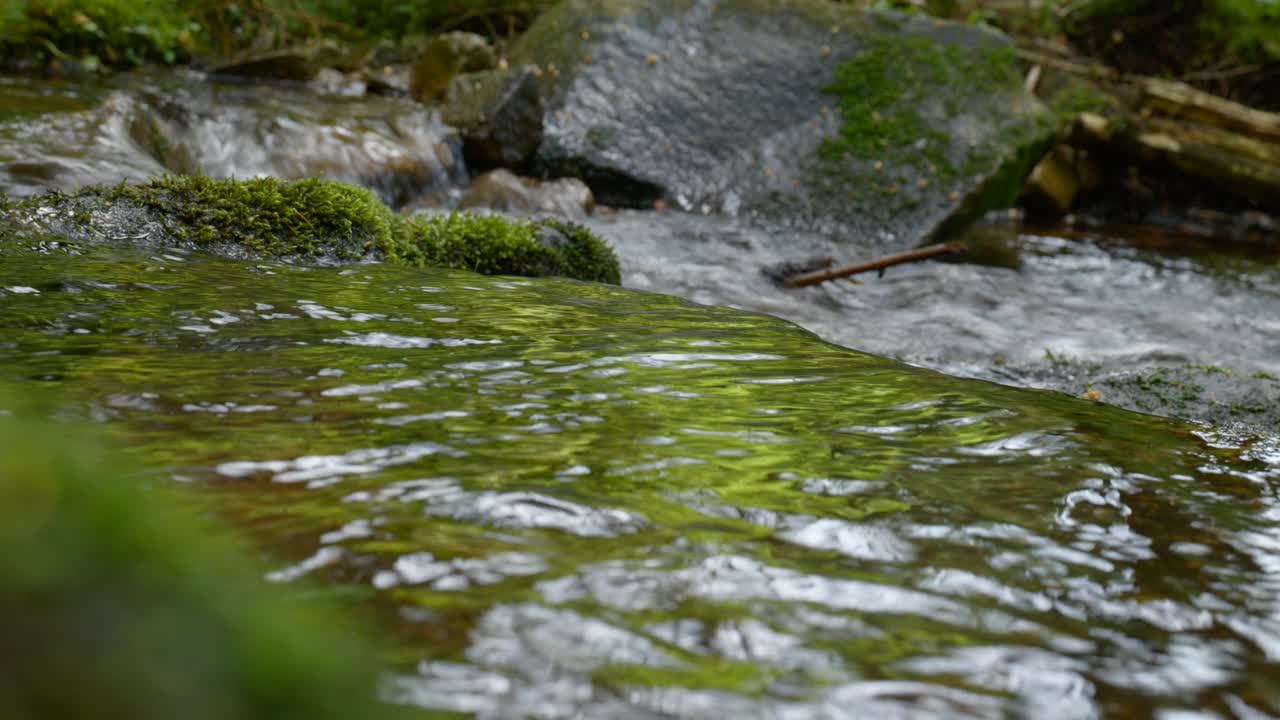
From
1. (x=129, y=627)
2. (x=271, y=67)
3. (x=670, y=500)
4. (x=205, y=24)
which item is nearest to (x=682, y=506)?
(x=670, y=500)

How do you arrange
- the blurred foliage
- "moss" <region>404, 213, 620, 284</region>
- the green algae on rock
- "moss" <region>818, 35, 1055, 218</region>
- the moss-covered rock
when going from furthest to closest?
the blurred foliage, "moss" <region>818, 35, 1055, 218</region>, "moss" <region>404, 213, 620, 284</region>, the green algae on rock, the moss-covered rock

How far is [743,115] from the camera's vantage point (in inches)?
393

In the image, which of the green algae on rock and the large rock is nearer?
the green algae on rock

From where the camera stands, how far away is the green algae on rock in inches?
163

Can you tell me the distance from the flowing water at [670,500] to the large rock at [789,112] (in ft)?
19.5

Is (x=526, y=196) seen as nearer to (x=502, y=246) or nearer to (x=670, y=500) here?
(x=502, y=246)

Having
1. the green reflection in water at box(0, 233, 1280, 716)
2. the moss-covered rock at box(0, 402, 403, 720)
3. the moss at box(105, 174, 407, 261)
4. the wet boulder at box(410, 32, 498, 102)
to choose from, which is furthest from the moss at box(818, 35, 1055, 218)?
the moss-covered rock at box(0, 402, 403, 720)

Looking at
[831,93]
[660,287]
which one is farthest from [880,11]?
[660,287]

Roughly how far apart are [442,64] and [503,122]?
2.21 meters

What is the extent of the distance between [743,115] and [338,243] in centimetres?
632

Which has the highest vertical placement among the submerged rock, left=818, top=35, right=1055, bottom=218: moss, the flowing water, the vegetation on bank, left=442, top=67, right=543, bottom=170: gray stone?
the vegetation on bank

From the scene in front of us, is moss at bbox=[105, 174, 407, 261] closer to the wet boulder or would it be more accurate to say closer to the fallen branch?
the fallen branch

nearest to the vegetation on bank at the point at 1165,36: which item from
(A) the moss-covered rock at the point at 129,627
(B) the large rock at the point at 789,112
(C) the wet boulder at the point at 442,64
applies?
(B) the large rock at the point at 789,112

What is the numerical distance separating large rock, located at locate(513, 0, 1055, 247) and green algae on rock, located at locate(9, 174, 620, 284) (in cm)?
472
